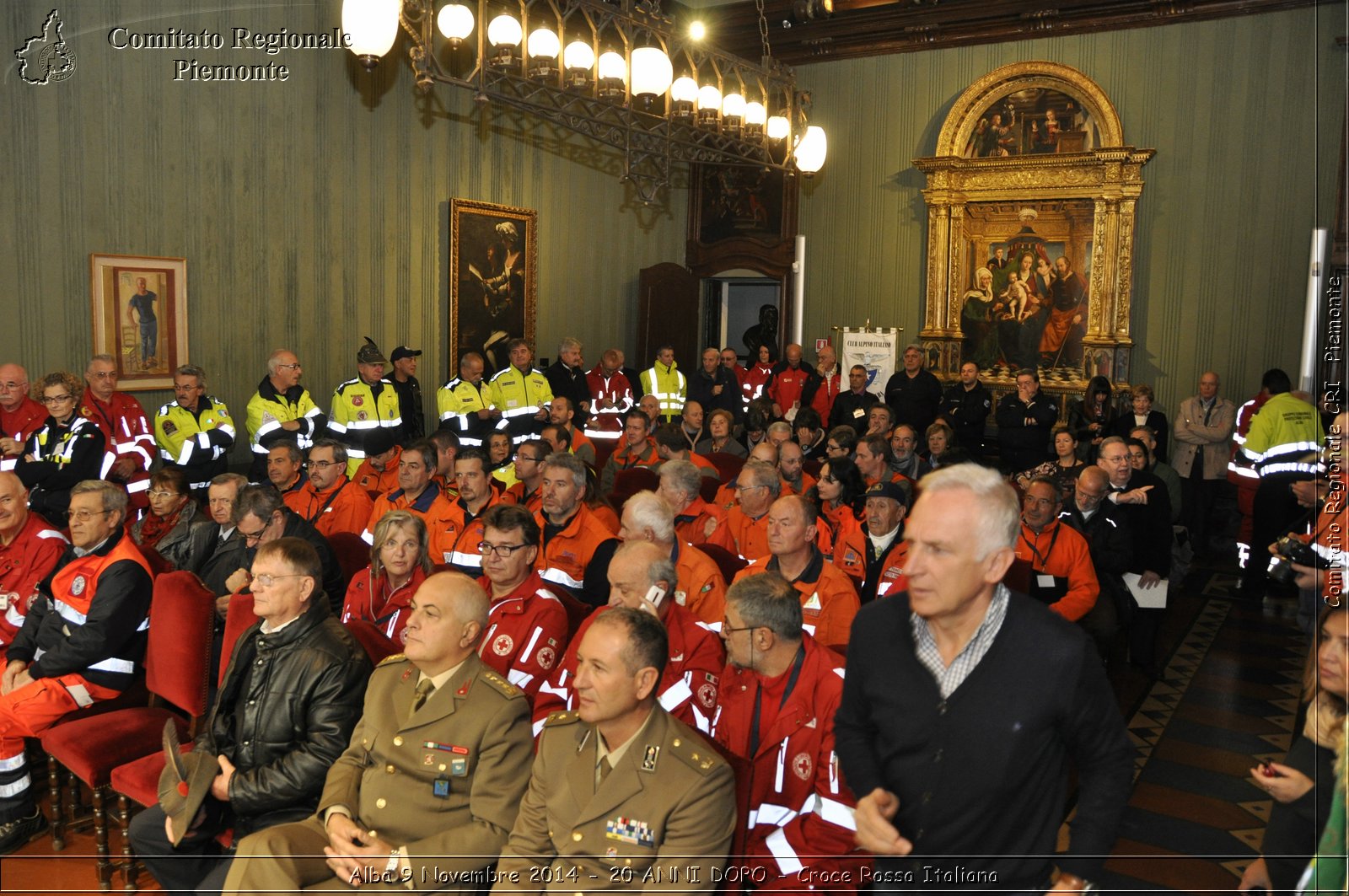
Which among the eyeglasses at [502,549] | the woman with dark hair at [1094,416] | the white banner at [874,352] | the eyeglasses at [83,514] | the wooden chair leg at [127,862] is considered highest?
the white banner at [874,352]

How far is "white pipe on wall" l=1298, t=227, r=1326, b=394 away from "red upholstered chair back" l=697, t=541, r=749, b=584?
7.71 metres

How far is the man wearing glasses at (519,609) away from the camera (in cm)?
397

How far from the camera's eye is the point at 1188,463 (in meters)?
11.0

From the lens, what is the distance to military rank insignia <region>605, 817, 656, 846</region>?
105 inches

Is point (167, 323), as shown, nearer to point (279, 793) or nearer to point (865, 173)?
point (279, 793)

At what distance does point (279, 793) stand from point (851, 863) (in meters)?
1.85

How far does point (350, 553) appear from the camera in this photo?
5379 millimetres

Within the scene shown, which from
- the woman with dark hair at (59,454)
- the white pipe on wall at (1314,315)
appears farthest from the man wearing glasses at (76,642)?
the white pipe on wall at (1314,315)

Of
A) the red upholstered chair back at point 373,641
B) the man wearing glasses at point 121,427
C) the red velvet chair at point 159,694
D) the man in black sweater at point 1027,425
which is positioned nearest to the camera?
the red upholstered chair back at point 373,641

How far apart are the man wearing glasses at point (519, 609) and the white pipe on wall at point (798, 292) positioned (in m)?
10.4

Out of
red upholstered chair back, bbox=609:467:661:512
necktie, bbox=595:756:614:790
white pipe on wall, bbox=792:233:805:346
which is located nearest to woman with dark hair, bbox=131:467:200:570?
red upholstered chair back, bbox=609:467:661:512

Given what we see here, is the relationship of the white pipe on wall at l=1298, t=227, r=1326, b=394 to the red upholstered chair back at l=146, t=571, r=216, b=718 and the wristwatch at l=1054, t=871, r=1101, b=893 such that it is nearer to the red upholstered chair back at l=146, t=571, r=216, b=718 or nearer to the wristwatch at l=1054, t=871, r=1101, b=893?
the wristwatch at l=1054, t=871, r=1101, b=893

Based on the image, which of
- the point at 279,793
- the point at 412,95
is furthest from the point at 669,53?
the point at 279,793

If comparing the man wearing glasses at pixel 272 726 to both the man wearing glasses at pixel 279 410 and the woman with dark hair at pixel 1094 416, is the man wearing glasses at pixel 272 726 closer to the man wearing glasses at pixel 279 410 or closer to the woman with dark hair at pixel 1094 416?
the man wearing glasses at pixel 279 410
